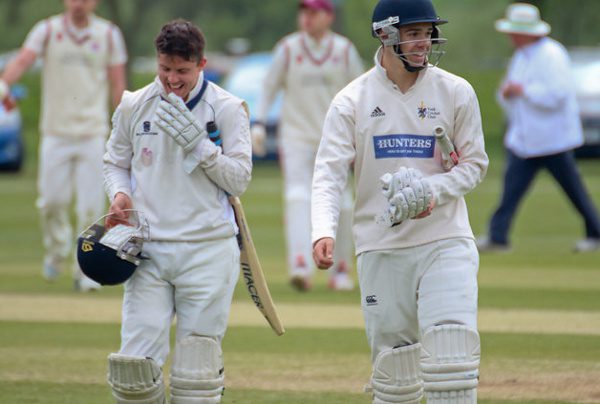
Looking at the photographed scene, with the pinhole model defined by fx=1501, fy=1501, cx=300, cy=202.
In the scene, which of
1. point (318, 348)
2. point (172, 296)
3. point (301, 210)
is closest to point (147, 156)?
point (172, 296)

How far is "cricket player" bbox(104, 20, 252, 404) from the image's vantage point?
21.8ft

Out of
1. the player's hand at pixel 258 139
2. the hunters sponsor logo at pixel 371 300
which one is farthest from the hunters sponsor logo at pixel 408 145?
the player's hand at pixel 258 139

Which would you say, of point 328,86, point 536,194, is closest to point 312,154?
point 328,86

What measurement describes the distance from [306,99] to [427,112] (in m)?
5.96

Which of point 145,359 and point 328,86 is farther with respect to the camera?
point 328,86

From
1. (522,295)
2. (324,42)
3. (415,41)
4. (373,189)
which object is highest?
(415,41)

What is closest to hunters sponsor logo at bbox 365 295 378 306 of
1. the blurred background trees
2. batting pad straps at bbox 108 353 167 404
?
batting pad straps at bbox 108 353 167 404

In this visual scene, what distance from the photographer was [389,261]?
6590 mm

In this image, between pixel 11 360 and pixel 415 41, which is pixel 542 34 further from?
pixel 415 41

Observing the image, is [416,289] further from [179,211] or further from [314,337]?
[314,337]

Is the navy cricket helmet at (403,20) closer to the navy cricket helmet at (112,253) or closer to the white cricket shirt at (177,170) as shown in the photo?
the white cricket shirt at (177,170)

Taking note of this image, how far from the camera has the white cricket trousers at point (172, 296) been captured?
6.66m

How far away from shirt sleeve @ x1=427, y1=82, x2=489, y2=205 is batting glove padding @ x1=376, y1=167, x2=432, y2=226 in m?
0.17

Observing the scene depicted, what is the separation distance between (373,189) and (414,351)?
738 millimetres
